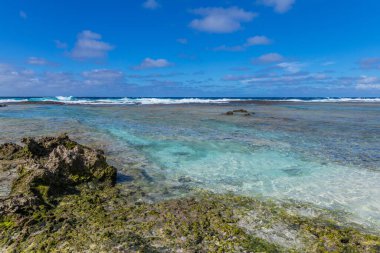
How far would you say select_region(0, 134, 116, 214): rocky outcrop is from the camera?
4965mm

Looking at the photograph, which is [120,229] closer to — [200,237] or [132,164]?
[200,237]

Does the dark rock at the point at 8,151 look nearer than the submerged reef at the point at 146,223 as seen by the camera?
No

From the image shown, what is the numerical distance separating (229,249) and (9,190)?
189 inches

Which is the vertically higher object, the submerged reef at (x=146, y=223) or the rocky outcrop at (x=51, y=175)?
the rocky outcrop at (x=51, y=175)

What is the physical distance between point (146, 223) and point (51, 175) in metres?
2.77

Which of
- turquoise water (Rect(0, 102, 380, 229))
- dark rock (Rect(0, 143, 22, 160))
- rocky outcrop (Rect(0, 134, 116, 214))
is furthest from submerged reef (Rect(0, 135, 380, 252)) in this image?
dark rock (Rect(0, 143, 22, 160))

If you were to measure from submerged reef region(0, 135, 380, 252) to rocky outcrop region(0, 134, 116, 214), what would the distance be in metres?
0.02

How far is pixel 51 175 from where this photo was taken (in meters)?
6.06

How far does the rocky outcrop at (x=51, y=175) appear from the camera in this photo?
496 centimetres

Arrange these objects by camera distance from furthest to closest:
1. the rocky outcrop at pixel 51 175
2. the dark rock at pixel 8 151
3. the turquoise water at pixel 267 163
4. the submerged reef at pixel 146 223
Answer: the dark rock at pixel 8 151 → the turquoise water at pixel 267 163 → the rocky outcrop at pixel 51 175 → the submerged reef at pixel 146 223

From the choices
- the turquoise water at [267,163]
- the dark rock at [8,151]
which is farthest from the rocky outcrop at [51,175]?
the turquoise water at [267,163]

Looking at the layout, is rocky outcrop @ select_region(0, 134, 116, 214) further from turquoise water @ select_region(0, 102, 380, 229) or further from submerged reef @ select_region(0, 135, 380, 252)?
turquoise water @ select_region(0, 102, 380, 229)

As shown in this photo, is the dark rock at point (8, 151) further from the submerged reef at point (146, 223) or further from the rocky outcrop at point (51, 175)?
the submerged reef at point (146, 223)

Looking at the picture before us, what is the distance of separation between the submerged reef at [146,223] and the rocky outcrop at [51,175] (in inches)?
0.9
